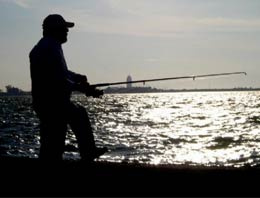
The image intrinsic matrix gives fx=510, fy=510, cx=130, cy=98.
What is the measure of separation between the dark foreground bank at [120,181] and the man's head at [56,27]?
65.8 inches

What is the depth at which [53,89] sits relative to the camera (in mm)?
6473

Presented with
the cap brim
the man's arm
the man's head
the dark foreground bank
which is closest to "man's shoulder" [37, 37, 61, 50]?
the man's head

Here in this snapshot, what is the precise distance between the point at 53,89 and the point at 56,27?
830mm

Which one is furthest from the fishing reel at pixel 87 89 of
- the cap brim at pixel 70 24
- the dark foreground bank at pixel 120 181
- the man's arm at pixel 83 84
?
the dark foreground bank at pixel 120 181

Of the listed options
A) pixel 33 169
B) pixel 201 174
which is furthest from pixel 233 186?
pixel 33 169

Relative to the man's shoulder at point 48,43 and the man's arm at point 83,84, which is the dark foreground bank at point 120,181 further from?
the man's shoulder at point 48,43

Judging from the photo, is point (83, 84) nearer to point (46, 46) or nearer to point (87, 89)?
point (87, 89)

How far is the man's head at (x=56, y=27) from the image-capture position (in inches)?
261

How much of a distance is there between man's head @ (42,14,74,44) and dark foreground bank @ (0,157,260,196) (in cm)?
167

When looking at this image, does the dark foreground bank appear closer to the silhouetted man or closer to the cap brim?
the silhouetted man

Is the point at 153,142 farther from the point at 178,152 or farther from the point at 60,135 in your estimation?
the point at 60,135

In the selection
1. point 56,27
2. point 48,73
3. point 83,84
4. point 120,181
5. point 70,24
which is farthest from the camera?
point 83,84

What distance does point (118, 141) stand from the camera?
30328 mm

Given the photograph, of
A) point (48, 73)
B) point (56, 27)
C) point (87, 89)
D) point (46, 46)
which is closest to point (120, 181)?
point (87, 89)
